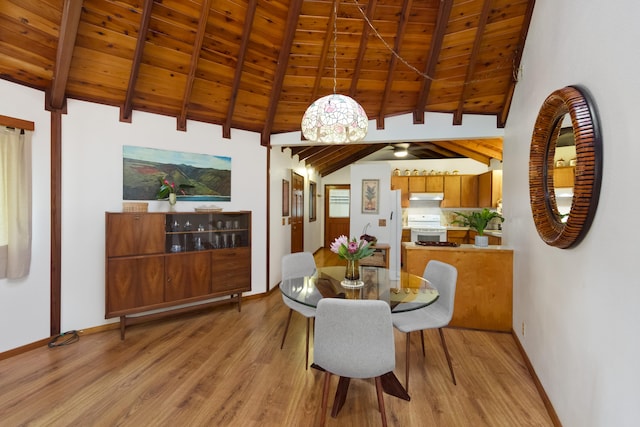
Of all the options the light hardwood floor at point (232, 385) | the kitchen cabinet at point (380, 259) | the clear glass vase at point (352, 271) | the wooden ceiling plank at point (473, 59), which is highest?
the wooden ceiling plank at point (473, 59)

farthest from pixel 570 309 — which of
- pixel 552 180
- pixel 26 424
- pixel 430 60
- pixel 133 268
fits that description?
pixel 133 268

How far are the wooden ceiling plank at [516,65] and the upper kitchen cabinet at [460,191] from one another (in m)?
2.97

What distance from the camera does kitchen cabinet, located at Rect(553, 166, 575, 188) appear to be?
1715mm

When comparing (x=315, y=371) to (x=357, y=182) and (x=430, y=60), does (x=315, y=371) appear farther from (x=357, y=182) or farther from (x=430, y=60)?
(x=357, y=182)

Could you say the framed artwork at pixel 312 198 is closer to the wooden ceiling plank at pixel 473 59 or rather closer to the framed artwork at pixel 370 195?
the framed artwork at pixel 370 195

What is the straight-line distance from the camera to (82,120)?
10.4 feet

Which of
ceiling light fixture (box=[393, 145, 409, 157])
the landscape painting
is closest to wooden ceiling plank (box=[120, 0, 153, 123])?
the landscape painting

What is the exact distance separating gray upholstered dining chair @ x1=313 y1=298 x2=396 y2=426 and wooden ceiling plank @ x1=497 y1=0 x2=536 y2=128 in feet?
10.5

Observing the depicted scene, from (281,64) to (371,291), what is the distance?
288cm

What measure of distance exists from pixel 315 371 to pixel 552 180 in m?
2.24

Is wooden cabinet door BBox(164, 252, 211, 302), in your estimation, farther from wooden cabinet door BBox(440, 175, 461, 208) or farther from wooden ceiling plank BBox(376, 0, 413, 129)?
wooden cabinet door BBox(440, 175, 461, 208)

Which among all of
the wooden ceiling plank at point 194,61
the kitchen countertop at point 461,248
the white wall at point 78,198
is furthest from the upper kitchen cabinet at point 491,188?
the wooden ceiling plank at point 194,61

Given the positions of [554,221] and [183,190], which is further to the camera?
[183,190]

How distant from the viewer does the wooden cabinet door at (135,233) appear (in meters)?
3.04
